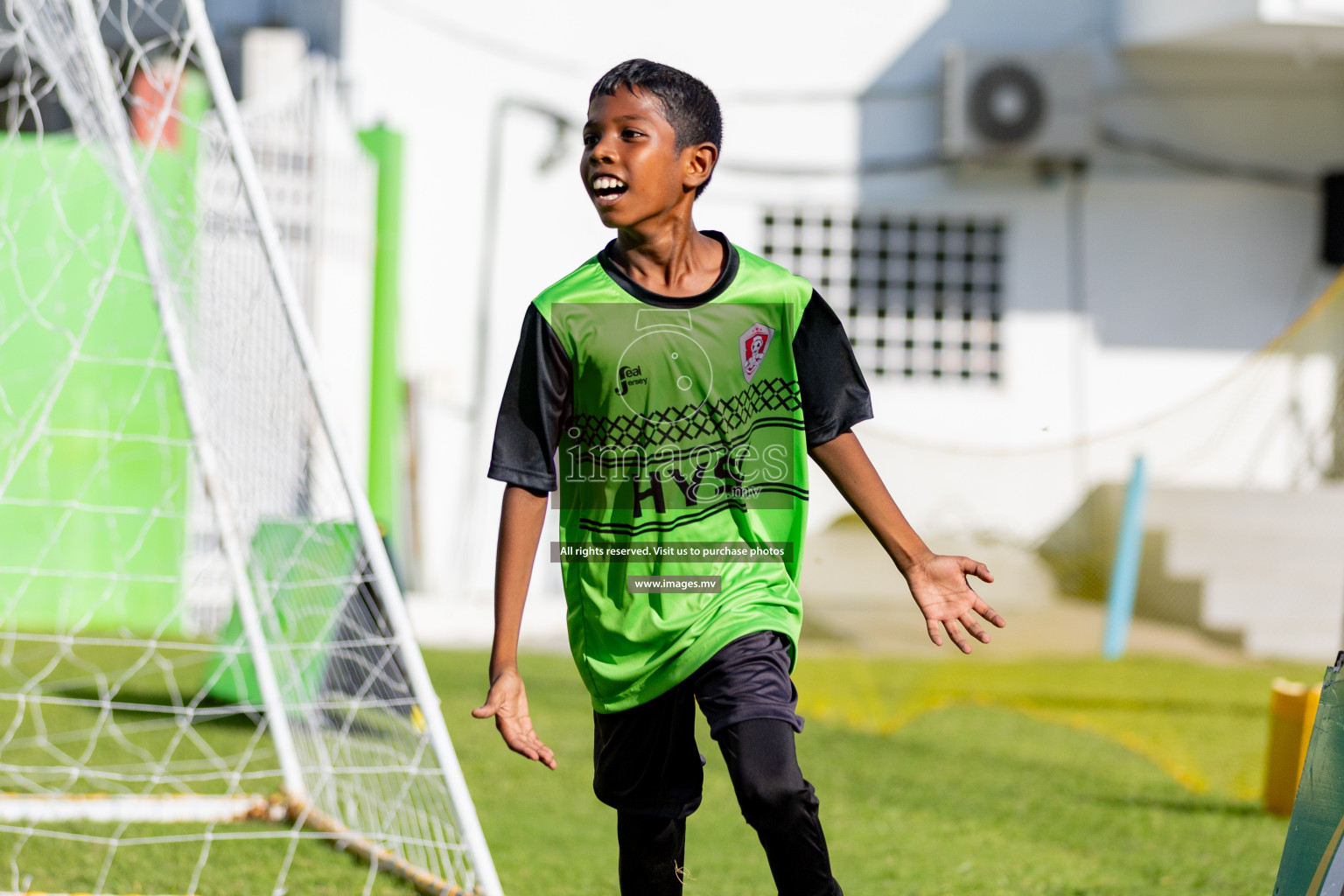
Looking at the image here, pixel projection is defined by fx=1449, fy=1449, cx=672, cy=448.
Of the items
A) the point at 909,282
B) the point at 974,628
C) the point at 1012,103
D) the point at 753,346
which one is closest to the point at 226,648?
the point at 753,346

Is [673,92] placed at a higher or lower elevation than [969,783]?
higher

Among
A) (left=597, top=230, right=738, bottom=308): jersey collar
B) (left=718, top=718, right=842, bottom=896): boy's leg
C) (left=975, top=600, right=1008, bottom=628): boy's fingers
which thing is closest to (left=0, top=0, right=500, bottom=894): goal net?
(left=718, top=718, right=842, bottom=896): boy's leg

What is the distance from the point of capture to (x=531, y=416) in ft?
7.62

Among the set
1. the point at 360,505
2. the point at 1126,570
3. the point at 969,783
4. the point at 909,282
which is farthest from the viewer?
the point at 909,282

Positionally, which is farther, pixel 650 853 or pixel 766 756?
pixel 650 853

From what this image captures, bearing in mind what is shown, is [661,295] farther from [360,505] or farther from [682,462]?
[360,505]

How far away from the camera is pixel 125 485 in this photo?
872cm

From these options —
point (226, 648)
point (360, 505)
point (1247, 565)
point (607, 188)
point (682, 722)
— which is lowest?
point (1247, 565)

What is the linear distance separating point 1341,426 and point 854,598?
9.45 ft

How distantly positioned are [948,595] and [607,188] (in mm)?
804

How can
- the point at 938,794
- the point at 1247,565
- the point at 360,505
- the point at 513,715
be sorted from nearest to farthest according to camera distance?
1. the point at 513,715
2. the point at 360,505
3. the point at 938,794
4. the point at 1247,565

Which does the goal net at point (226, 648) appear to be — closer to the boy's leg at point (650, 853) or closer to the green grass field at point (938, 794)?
the green grass field at point (938, 794)

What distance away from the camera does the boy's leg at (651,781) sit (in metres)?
2.45

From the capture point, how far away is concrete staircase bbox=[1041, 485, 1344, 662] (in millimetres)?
7594
